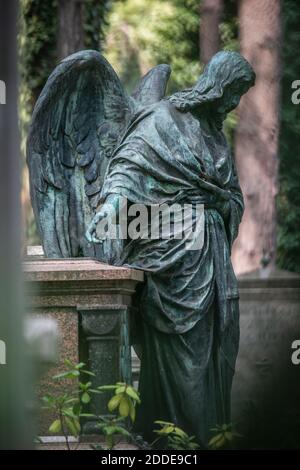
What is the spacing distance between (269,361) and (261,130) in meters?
5.75

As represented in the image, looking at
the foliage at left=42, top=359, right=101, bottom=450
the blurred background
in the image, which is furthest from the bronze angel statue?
the blurred background

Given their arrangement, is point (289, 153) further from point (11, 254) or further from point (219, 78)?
point (11, 254)

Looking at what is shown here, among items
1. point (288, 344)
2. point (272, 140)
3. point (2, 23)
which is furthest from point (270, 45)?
point (2, 23)

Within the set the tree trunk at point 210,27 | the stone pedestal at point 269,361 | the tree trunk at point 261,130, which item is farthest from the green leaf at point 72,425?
the tree trunk at point 210,27

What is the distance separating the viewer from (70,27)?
1477 centimetres

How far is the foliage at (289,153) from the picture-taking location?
629 inches

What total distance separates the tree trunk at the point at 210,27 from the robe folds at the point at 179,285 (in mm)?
9690

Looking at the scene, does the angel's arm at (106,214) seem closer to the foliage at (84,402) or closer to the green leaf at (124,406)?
the foliage at (84,402)

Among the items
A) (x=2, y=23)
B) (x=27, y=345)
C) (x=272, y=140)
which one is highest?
(x=272, y=140)

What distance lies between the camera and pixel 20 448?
1243 millimetres

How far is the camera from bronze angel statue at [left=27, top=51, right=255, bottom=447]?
5.69 m

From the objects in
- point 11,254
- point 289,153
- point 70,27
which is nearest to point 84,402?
point 11,254

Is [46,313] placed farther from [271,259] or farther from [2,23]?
[271,259]

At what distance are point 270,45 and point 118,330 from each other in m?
10.3
